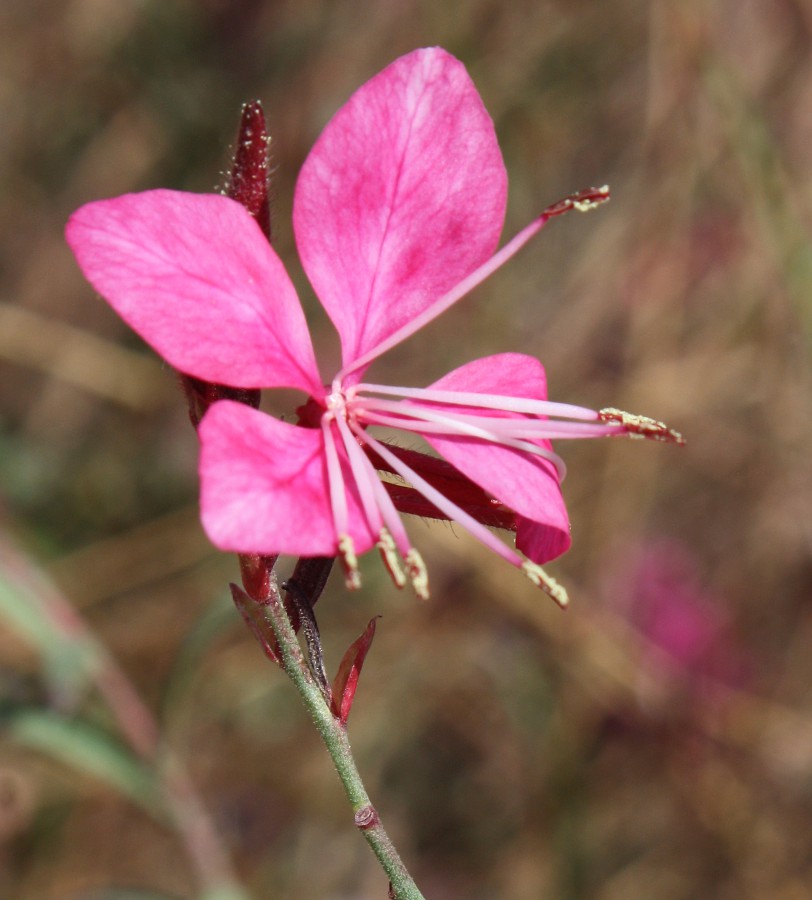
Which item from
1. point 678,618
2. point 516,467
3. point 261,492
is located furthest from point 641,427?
point 678,618

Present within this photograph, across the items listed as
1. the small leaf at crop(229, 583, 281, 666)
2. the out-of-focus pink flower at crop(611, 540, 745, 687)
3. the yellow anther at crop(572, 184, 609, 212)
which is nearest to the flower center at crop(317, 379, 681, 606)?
the small leaf at crop(229, 583, 281, 666)

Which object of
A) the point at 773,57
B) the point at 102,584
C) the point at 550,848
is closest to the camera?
the point at 550,848

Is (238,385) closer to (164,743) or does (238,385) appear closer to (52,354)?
(164,743)

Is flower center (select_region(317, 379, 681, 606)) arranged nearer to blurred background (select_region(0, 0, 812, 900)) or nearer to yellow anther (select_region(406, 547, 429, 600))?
yellow anther (select_region(406, 547, 429, 600))

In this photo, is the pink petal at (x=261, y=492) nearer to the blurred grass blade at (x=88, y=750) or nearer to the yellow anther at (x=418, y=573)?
the yellow anther at (x=418, y=573)

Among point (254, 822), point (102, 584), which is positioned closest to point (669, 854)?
point (254, 822)

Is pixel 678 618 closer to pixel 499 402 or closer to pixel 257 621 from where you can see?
pixel 499 402

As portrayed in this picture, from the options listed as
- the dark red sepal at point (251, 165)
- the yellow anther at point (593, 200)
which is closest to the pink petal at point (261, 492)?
the dark red sepal at point (251, 165)
